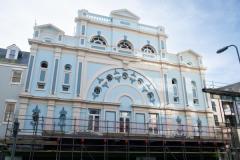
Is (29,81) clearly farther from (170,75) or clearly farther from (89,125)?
(170,75)

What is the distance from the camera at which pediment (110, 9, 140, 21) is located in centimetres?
2595

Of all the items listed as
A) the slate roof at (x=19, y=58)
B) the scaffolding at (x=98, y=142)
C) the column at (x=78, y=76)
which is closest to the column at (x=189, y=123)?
the scaffolding at (x=98, y=142)

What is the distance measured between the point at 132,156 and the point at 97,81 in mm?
8325

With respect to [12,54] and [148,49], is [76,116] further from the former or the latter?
[148,49]

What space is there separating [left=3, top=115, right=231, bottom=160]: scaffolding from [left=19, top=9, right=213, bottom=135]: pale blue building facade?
214 millimetres

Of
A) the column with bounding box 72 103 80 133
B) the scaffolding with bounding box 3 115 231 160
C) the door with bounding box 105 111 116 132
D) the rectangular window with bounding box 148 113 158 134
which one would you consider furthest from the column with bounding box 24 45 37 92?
the rectangular window with bounding box 148 113 158 134

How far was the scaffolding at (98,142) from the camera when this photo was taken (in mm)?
15914

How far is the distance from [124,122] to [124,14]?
43.6 feet

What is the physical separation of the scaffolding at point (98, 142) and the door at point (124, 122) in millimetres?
107

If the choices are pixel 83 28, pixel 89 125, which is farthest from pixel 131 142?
pixel 83 28

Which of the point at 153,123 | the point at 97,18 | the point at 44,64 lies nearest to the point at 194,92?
the point at 153,123

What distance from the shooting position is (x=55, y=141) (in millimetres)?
16031

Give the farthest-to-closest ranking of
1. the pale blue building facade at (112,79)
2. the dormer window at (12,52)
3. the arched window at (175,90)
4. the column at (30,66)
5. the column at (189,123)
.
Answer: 1. the arched window at (175,90)
2. the column at (189,123)
3. the dormer window at (12,52)
4. the pale blue building facade at (112,79)
5. the column at (30,66)

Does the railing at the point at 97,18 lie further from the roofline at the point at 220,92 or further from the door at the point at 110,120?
the roofline at the point at 220,92
